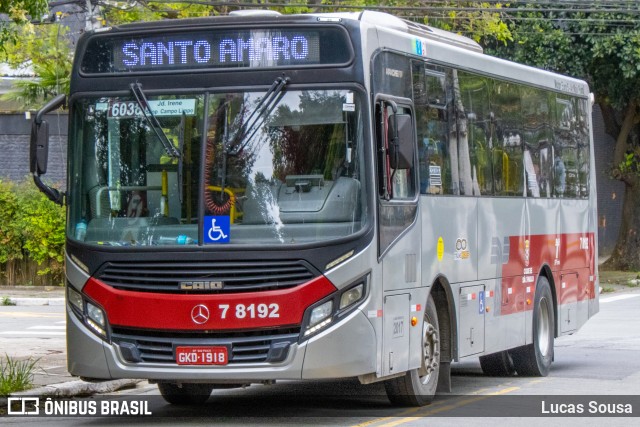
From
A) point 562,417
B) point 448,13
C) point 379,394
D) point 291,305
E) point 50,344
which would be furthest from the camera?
point 448,13

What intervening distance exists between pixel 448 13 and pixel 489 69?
13583 mm

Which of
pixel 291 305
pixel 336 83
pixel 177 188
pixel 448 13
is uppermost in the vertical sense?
pixel 448 13

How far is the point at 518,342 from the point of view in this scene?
14578mm

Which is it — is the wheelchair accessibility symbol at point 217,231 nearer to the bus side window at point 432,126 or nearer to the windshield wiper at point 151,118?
the windshield wiper at point 151,118

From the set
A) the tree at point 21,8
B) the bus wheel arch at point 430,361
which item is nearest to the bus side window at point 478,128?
the bus wheel arch at point 430,361

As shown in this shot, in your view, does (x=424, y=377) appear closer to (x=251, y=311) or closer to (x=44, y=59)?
(x=251, y=311)

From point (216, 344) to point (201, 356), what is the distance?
158mm

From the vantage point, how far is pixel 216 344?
Answer: 10.4 m

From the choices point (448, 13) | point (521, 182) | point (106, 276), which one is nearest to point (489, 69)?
point (521, 182)

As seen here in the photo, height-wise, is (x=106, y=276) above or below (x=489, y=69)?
below

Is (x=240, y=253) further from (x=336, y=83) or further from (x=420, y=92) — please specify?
(x=420, y=92)

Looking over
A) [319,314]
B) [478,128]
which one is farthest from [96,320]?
[478,128]

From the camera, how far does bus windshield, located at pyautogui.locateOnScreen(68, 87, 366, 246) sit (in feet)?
34.3

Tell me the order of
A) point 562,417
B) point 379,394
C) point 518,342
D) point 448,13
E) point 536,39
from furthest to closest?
point 536,39 → point 448,13 → point 518,342 → point 379,394 → point 562,417
